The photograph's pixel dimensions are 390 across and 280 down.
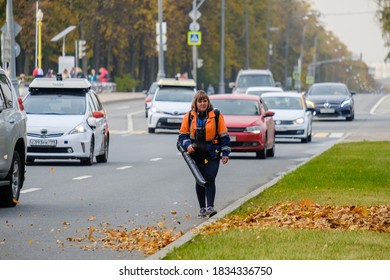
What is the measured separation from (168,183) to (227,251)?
11780 mm

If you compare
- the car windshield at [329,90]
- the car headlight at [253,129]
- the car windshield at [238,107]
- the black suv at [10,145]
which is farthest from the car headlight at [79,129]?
the car windshield at [329,90]

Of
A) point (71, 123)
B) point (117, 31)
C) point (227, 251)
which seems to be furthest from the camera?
point (117, 31)

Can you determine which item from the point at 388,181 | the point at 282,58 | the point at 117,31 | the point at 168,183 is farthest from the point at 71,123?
the point at 282,58

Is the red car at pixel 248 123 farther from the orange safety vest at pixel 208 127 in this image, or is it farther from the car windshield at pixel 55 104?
the orange safety vest at pixel 208 127

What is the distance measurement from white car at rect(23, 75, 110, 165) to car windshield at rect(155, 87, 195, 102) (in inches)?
689

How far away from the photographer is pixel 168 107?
1890 inches

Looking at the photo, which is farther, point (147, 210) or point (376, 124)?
point (376, 124)

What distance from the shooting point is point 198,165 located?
17.3 metres

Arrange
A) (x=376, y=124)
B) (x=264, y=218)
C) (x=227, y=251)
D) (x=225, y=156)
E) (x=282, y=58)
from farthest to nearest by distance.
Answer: (x=282, y=58) < (x=376, y=124) < (x=225, y=156) < (x=264, y=218) < (x=227, y=251)

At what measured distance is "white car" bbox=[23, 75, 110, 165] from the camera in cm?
2892

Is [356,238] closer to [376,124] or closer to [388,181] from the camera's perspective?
[388,181]

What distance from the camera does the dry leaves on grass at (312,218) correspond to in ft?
47.8

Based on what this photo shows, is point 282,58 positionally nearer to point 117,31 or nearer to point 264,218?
point 117,31

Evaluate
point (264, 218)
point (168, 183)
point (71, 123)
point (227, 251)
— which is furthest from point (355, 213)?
point (71, 123)
